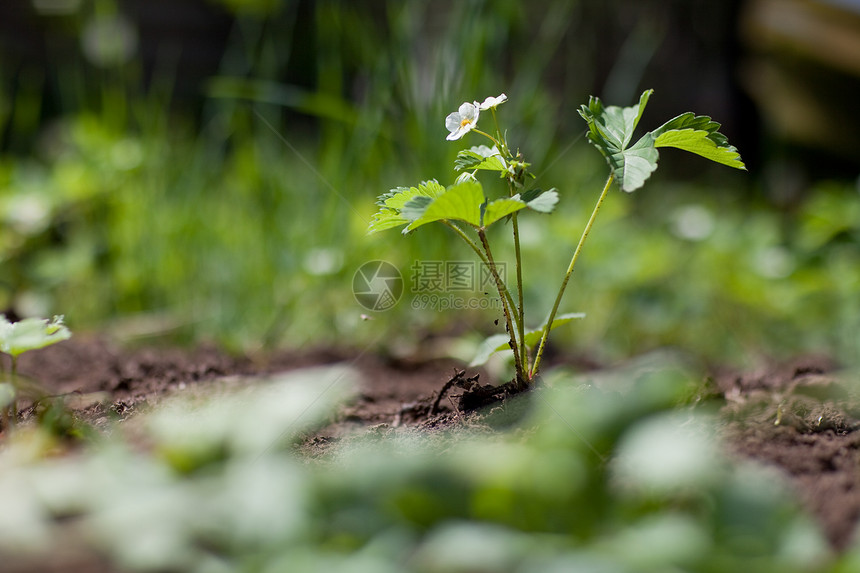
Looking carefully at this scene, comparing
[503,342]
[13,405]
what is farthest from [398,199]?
[13,405]

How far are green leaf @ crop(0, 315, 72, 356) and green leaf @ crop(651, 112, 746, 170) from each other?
25.0 inches

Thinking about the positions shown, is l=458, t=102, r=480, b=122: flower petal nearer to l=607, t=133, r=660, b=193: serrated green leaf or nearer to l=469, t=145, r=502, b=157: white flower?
l=469, t=145, r=502, b=157: white flower

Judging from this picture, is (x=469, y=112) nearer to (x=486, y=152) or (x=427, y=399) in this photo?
(x=486, y=152)

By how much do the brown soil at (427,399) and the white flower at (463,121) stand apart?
0.92ft

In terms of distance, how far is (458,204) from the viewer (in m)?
0.63

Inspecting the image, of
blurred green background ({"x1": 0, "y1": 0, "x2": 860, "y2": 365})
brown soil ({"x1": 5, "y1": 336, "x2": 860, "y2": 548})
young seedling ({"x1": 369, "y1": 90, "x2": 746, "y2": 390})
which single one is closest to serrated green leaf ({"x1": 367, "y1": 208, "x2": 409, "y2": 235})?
young seedling ({"x1": 369, "y1": 90, "x2": 746, "y2": 390})

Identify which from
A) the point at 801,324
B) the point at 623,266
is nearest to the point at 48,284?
the point at 623,266

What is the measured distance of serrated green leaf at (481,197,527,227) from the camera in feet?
2.04

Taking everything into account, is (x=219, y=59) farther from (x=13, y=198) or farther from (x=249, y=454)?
(x=249, y=454)

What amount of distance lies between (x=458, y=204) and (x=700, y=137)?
25cm

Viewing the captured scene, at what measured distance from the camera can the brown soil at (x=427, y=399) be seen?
24.2 inches

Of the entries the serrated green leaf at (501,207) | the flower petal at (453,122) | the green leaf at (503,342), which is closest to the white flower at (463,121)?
the flower petal at (453,122)

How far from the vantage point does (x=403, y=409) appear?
85 cm

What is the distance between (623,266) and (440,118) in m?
0.59
